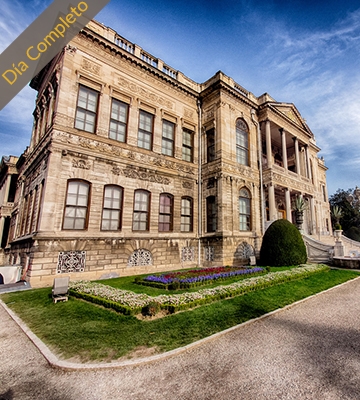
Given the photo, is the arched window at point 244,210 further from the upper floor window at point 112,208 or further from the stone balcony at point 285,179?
the upper floor window at point 112,208

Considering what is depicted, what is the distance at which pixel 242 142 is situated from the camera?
1866 cm

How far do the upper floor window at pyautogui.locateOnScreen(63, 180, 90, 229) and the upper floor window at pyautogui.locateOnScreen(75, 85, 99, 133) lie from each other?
10.7 ft

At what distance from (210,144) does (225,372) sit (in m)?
16.2

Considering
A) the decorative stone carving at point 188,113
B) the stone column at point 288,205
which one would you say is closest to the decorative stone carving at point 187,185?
the decorative stone carving at point 188,113

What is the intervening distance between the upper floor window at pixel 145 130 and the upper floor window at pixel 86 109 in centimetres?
295

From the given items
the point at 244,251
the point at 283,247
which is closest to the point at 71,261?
the point at 244,251

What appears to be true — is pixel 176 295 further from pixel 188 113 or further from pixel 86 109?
pixel 188 113

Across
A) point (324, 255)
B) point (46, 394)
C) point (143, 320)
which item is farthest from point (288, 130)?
point (46, 394)

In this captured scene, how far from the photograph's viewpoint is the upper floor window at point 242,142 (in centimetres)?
1822

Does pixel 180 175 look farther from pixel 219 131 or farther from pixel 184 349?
pixel 184 349

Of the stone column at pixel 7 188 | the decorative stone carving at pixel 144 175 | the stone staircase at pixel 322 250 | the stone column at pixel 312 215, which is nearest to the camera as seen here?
the decorative stone carving at pixel 144 175

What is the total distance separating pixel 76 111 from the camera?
41.2 feet

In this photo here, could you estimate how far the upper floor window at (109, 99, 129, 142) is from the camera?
1382 centimetres

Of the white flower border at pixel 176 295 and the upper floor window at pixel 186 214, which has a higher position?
the upper floor window at pixel 186 214
